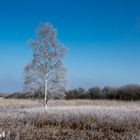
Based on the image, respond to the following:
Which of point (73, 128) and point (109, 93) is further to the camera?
point (109, 93)

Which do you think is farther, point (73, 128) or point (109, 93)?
point (109, 93)

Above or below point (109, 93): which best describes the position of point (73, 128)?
below

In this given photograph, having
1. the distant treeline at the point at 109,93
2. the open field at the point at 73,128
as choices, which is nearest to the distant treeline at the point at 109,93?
the distant treeline at the point at 109,93

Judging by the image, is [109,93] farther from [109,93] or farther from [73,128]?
[73,128]

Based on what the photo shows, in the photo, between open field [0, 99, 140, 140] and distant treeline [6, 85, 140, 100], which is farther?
distant treeline [6, 85, 140, 100]

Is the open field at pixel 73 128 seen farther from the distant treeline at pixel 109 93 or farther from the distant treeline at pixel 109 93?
the distant treeline at pixel 109 93

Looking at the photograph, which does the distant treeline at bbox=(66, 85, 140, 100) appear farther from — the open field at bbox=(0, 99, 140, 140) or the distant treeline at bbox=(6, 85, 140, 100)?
the open field at bbox=(0, 99, 140, 140)

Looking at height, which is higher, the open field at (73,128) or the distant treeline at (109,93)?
the distant treeline at (109,93)

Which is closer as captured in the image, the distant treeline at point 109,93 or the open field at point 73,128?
the open field at point 73,128

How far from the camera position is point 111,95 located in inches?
2490

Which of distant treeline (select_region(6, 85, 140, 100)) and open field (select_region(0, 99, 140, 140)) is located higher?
distant treeline (select_region(6, 85, 140, 100))

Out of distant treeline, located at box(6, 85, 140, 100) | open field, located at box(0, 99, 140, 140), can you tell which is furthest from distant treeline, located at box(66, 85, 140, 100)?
open field, located at box(0, 99, 140, 140)

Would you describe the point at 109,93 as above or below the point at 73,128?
above

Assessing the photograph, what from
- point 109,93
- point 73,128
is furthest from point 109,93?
point 73,128
